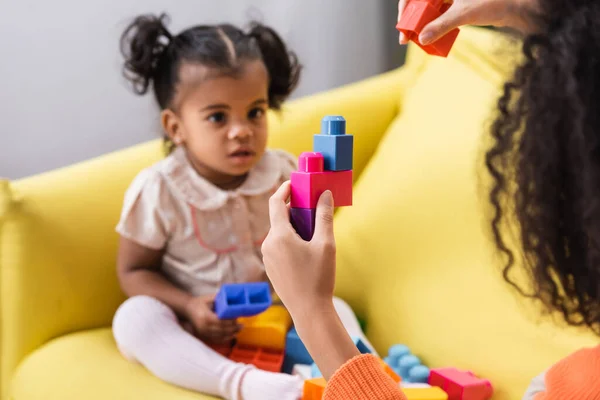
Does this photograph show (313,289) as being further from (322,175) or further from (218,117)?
(218,117)

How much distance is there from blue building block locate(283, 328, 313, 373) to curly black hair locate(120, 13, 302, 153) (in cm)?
37

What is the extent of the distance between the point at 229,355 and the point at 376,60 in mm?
921

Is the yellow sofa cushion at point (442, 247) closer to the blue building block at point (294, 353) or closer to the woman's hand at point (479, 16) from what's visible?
the blue building block at point (294, 353)

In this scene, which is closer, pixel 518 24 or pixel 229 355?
pixel 518 24

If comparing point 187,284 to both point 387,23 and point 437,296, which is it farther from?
point 387,23

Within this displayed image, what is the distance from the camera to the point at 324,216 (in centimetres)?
56

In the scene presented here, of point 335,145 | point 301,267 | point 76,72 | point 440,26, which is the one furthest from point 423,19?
point 76,72

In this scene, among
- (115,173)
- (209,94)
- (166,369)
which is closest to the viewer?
(166,369)

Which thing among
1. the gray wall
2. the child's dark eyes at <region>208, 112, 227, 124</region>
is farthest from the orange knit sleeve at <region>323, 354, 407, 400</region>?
the gray wall

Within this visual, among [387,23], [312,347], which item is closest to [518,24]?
[312,347]

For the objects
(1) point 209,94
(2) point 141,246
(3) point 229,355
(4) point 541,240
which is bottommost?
(3) point 229,355

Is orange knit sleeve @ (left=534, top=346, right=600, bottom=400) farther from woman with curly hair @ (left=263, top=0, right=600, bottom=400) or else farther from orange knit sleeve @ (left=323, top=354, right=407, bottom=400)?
orange knit sleeve @ (left=323, top=354, right=407, bottom=400)

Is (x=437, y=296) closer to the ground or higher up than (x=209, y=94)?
closer to the ground

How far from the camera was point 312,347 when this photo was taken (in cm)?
54
